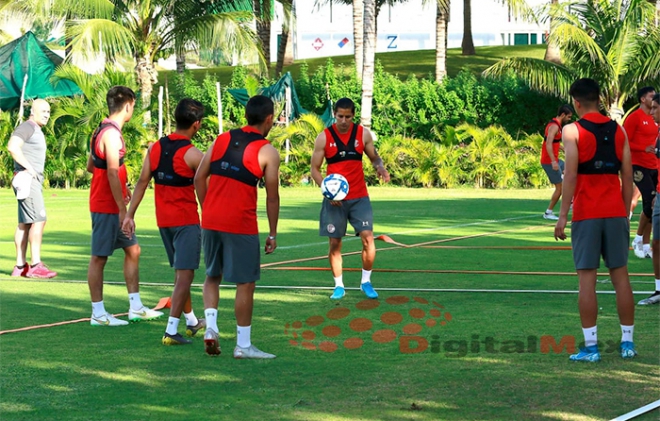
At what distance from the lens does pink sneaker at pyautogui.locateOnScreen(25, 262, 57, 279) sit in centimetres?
1228

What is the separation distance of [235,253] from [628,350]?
3.02m

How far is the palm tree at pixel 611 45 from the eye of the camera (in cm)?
3036

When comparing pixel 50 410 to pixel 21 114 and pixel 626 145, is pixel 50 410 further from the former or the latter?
pixel 21 114

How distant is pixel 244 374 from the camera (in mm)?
7035

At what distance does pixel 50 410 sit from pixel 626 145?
455 cm

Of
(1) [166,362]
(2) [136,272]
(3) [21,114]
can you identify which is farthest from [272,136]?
(1) [166,362]

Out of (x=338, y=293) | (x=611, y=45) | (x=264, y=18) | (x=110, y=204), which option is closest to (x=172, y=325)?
(x=110, y=204)

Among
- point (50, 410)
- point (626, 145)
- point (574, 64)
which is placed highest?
point (574, 64)

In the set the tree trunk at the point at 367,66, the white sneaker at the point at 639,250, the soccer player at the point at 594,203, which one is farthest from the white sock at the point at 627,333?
the tree trunk at the point at 367,66

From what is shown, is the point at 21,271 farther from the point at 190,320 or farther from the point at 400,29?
the point at 400,29

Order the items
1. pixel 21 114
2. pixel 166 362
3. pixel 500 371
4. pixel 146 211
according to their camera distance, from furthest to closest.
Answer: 1. pixel 21 114
2. pixel 146 211
3. pixel 166 362
4. pixel 500 371

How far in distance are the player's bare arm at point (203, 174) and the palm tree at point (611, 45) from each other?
2421cm

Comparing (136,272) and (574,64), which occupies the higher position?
(574,64)

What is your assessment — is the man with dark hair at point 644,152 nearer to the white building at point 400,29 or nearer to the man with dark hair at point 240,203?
the man with dark hair at point 240,203
